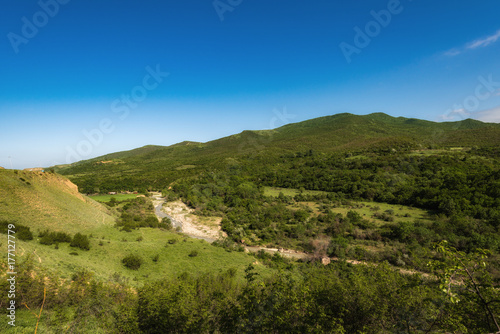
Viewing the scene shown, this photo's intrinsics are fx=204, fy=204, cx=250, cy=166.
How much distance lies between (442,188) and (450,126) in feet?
353

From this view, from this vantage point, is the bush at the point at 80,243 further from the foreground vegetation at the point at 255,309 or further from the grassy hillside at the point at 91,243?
the foreground vegetation at the point at 255,309

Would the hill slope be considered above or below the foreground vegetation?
above

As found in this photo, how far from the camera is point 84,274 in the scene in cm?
1188

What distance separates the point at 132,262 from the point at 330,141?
104349 mm

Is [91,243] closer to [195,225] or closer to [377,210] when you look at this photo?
[195,225]

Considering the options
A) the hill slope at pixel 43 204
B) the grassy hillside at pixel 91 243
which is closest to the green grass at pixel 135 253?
the grassy hillside at pixel 91 243

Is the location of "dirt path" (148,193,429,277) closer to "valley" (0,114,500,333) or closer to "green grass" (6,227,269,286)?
"valley" (0,114,500,333)

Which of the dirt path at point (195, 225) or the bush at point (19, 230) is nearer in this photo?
the bush at point (19, 230)

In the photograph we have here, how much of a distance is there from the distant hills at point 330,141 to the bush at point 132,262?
67723 millimetres

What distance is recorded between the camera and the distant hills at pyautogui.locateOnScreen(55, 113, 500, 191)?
3056 inches

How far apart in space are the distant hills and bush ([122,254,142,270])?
6772 centimetres

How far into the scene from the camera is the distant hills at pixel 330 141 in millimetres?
77619

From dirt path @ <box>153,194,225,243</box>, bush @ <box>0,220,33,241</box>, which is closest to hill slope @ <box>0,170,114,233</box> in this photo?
bush @ <box>0,220,33,241</box>

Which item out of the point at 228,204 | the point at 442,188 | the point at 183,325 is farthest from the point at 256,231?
the point at 442,188
